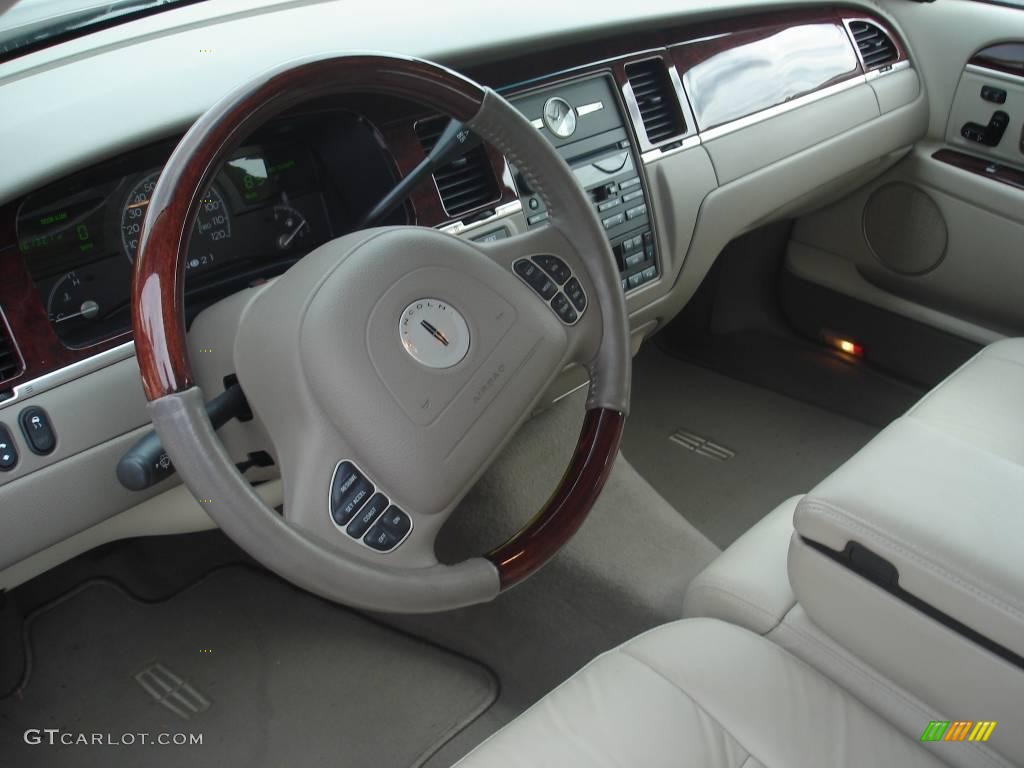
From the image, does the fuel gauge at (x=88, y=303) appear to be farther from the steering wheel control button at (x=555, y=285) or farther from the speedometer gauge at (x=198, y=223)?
the steering wheel control button at (x=555, y=285)

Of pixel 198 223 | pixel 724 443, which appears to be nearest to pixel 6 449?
pixel 198 223

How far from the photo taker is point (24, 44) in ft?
4.05

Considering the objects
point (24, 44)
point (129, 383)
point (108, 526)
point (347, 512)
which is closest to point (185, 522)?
point (108, 526)

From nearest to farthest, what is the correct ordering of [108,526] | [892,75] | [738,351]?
1. [108,526]
2. [892,75]
3. [738,351]

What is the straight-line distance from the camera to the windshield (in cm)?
124

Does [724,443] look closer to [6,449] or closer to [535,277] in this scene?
[535,277]

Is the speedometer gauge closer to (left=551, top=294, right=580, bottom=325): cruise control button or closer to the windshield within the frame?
the windshield

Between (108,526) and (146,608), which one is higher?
(108,526)

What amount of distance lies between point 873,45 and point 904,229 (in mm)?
414

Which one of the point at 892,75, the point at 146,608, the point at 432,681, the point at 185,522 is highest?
the point at 892,75

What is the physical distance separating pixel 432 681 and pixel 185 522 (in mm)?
486

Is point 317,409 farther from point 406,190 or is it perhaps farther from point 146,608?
point 146,608

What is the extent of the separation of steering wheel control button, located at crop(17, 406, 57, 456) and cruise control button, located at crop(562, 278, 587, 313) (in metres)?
0.61

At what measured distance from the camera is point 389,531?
0.93 metres
